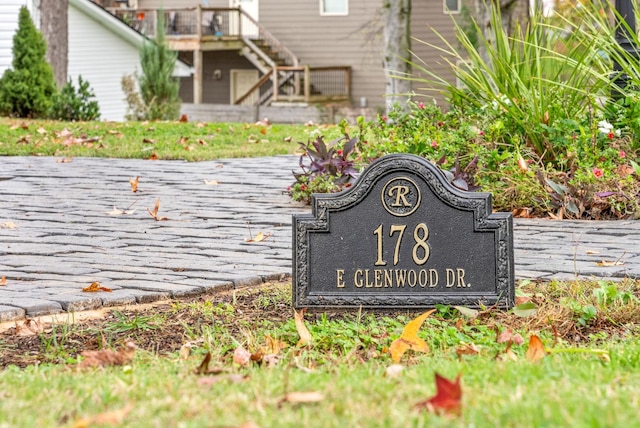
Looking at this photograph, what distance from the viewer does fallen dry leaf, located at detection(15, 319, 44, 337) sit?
4340 mm

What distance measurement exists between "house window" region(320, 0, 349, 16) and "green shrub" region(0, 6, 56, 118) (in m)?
13.7

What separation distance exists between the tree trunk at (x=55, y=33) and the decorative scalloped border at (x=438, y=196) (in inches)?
728

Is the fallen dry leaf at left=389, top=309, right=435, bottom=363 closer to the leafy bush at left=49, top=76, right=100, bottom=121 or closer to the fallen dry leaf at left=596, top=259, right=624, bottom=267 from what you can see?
the fallen dry leaf at left=596, top=259, right=624, bottom=267

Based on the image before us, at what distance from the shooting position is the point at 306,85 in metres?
30.3

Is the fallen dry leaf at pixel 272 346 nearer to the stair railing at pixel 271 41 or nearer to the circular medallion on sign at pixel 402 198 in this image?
the circular medallion on sign at pixel 402 198

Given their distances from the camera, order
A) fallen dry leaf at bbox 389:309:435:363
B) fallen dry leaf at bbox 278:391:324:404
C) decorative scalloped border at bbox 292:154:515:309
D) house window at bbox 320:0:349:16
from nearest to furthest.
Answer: fallen dry leaf at bbox 278:391:324:404 < fallen dry leaf at bbox 389:309:435:363 < decorative scalloped border at bbox 292:154:515:309 < house window at bbox 320:0:349:16

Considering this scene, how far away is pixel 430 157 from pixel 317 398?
5.21 meters

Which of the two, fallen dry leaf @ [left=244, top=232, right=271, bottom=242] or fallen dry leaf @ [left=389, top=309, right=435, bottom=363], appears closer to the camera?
fallen dry leaf @ [left=389, top=309, right=435, bottom=363]

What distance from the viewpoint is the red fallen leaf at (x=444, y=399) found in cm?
274

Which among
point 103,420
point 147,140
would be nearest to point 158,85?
point 147,140

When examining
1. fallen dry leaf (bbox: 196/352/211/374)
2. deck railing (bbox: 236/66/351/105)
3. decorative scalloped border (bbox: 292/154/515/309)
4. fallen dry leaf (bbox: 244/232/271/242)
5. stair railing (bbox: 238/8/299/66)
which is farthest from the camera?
stair railing (bbox: 238/8/299/66)

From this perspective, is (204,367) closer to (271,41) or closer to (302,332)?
(302,332)

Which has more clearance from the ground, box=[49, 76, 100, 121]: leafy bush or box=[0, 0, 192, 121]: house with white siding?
box=[0, 0, 192, 121]: house with white siding

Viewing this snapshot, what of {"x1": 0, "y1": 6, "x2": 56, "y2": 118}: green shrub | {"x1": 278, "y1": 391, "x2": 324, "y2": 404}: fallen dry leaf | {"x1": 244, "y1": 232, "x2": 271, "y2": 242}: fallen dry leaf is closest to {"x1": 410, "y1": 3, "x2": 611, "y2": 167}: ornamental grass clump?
{"x1": 244, "y1": 232, "x2": 271, "y2": 242}: fallen dry leaf
